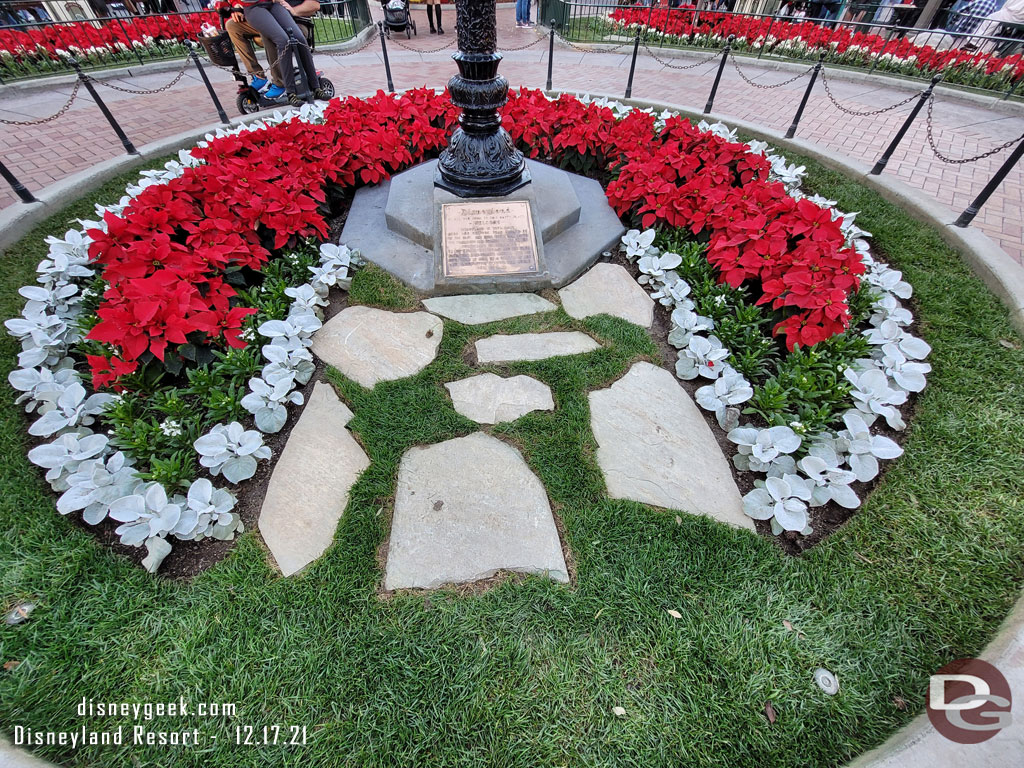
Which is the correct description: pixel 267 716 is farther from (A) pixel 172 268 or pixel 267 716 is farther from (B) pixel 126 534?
(A) pixel 172 268

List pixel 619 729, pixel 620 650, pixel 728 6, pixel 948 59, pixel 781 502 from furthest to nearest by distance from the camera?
pixel 728 6, pixel 948 59, pixel 781 502, pixel 620 650, pixel 619 729

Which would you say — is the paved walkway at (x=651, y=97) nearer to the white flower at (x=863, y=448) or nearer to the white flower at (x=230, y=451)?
the white flower at (x=863, y=448)

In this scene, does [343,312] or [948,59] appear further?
[948,59]

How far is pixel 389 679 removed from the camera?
1608 millimetres

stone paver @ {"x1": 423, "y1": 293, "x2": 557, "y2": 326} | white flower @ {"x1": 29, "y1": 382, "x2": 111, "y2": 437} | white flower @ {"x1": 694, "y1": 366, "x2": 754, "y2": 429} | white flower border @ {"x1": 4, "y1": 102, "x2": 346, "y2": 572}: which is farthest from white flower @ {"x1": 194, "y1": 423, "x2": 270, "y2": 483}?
white flower @ {"x1": 694, "y1": 366, "x2": 754, "y2": 429}

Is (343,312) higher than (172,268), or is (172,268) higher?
(172,268)

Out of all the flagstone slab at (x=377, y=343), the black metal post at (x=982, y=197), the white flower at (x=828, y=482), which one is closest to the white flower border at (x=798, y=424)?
the white flower at (x=828, y=482)

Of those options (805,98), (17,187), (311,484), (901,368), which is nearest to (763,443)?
(901,368)

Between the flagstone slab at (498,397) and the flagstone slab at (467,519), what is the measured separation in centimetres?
16

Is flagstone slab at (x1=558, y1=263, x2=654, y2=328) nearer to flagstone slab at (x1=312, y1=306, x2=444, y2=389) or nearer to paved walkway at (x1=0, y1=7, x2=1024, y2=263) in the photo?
flagstone slab at (x1=312, y1=306, x2=444, y2=389)

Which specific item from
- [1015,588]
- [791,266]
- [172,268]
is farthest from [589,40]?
[1015,588]

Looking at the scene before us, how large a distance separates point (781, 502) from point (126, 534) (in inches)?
108

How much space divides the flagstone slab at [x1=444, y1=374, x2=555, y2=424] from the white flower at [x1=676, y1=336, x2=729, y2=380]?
0.81 metres

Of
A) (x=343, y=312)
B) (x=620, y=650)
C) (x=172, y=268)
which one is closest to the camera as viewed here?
(x=620, y=650)
